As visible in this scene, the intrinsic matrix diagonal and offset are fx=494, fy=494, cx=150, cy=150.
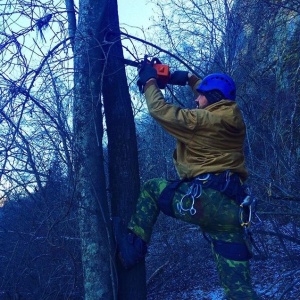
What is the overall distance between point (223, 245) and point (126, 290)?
88 cm

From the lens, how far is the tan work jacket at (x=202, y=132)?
365 centimetres

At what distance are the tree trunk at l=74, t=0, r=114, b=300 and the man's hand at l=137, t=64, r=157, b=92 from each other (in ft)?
1.10

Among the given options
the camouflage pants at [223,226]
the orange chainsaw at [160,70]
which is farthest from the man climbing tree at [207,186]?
the orange chainsaw at [160,70]

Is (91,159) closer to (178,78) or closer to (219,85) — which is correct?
(178,78)

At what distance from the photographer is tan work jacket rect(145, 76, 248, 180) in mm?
3650

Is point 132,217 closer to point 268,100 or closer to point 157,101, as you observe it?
point 157,101

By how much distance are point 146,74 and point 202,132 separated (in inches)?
25.6

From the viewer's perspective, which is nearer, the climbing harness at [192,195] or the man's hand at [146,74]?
the climbing harness at [192,195]

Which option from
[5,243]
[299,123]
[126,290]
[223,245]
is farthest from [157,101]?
[299,123]

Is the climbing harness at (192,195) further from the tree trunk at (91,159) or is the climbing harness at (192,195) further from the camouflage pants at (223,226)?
the tree trunk at (91,159)

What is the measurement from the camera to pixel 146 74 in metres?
3.88

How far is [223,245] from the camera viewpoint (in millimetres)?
3773

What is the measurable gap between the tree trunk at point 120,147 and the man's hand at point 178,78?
1.33 ft

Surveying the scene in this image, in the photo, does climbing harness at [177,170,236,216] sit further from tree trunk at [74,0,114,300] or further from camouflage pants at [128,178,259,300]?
tree trunk at [74,0,114,300]
